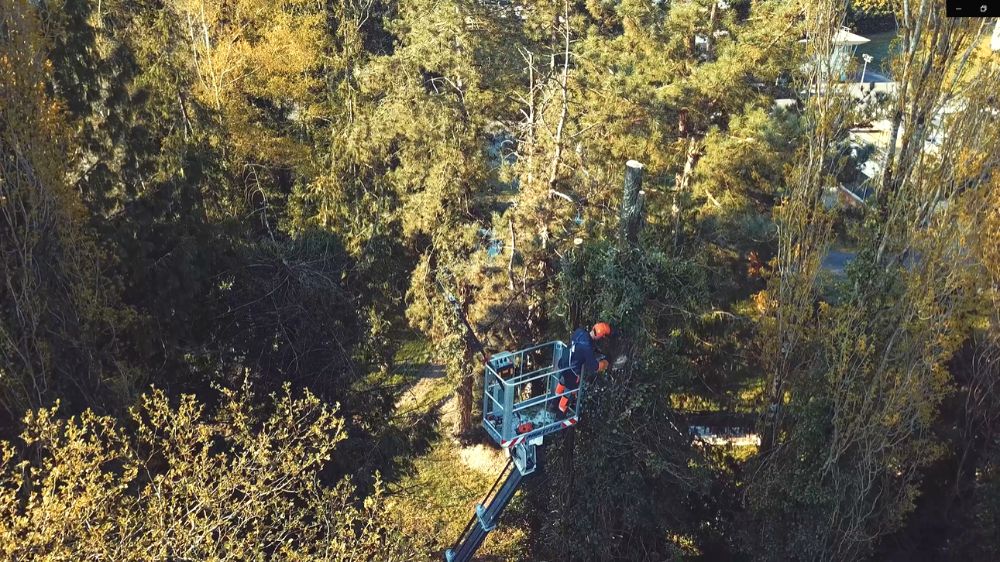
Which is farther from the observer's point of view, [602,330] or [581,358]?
[581,358]

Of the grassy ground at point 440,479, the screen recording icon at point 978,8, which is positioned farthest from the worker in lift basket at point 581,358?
the grassy ground at point 440,479

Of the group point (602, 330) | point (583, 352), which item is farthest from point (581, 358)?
point (602, 330)

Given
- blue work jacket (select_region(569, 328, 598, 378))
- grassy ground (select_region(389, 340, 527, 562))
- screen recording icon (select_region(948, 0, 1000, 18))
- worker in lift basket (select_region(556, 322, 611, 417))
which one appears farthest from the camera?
grassy ground (select_region(389, 340, 527, 562))

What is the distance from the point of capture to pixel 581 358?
9.65m

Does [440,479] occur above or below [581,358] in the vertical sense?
below

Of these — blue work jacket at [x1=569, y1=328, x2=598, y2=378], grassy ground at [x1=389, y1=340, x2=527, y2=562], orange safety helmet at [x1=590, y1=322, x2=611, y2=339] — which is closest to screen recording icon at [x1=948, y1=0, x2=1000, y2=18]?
orange safety helmet at [x1=590, y1=322, x2=611, y2=339]

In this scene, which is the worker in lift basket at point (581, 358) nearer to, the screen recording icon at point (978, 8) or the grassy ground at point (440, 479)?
the screen recording icon at point (978, 8)

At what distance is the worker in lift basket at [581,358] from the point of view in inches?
371

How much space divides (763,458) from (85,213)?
11428 mm

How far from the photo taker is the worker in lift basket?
943 centimetres

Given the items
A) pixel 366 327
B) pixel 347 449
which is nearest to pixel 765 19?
pixel 366 327

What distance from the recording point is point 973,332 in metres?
14.0

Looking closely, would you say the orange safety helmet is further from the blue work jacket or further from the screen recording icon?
the screen recording icon

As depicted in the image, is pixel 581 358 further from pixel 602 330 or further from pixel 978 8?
pixel 978 8
